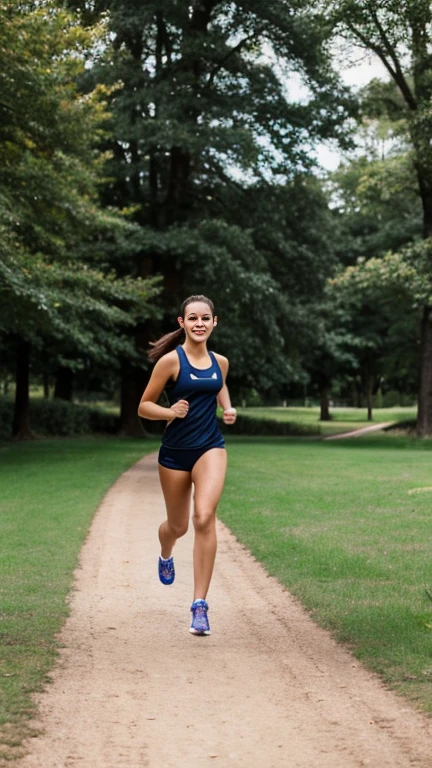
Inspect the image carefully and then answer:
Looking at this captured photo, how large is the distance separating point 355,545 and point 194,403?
486cm

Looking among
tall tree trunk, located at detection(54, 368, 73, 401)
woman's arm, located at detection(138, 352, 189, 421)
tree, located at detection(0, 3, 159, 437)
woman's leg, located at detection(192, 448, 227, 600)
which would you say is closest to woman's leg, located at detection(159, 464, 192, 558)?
woman's leg, located at detection(192, 448, 227, 600)

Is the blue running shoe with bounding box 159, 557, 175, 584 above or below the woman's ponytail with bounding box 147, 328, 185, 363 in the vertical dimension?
below

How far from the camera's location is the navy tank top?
21.8 ft

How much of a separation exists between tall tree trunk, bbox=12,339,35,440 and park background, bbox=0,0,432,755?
80 millimetres

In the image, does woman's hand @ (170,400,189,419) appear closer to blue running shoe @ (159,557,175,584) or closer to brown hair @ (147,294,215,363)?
brown hair @ (147,294,215,363)

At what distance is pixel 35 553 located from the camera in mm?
10242

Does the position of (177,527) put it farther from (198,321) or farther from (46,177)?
(46,177)

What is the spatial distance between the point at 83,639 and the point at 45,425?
29804 mm

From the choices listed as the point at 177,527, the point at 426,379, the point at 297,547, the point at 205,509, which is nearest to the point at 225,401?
the point at 205,509

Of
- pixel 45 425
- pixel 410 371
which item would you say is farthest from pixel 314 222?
pixel 410 371

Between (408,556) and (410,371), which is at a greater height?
(410,371)

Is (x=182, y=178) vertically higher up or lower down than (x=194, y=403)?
higher up

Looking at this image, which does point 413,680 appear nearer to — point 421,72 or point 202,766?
point 202,766

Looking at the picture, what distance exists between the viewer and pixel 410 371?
52406mm
